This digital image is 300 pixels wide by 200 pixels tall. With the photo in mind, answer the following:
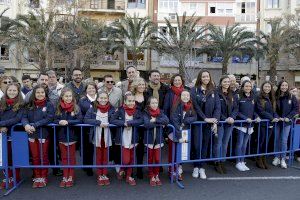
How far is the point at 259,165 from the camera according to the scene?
774 cm

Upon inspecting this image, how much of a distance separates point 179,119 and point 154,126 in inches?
21.7

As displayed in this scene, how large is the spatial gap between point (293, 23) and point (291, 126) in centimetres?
3290

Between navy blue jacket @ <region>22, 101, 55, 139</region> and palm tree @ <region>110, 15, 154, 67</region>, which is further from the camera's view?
palm tree @ <region>110, 15, 154, 67</region>

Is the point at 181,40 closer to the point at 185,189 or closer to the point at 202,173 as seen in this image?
the point at 202,173

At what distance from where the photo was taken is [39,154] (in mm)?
6320

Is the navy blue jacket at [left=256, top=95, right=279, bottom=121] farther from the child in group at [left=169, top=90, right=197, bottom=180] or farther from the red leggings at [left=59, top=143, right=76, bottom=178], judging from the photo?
the red leggings at [left=59, top=143, right=76, bottom=178]

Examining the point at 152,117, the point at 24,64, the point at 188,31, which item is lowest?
the point at 152,117

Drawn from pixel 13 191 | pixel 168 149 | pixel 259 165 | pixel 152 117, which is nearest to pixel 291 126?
pixel 259 165

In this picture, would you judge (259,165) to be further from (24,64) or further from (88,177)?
(24,64)

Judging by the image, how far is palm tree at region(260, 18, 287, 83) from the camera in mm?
35094

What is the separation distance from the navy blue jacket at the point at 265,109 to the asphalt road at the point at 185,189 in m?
1.22

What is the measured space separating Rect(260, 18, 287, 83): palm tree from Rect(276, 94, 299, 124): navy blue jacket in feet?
95.2

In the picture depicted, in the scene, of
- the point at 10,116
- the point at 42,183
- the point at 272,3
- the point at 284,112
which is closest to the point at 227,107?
the point at 284,112

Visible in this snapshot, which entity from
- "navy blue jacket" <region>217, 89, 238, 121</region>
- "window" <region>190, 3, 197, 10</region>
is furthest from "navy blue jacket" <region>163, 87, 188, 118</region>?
"window" <region>190, 3, 197, 10</region>
